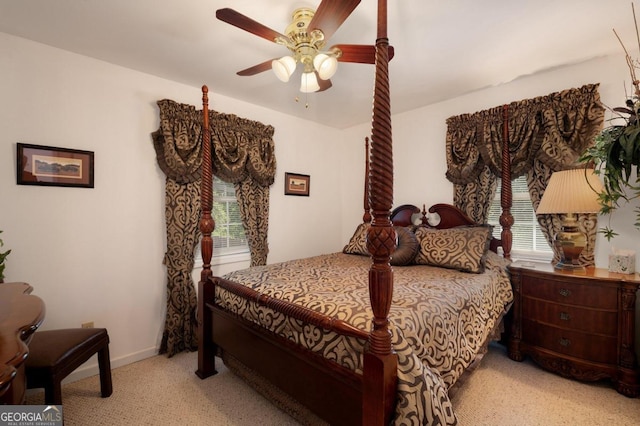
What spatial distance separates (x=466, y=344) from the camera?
162 cm

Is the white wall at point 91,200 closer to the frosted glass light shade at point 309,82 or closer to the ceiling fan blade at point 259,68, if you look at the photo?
the ceiling fan blade at point 259,68

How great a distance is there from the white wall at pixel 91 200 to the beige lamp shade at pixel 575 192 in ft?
10.5

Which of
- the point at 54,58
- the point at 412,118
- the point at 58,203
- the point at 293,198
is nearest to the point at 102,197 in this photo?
the point at 58,203

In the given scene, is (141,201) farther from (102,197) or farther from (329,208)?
(329,208)

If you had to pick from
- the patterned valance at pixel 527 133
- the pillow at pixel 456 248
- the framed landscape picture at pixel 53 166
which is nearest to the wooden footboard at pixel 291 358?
the framed landscape picture at pixel 53 166

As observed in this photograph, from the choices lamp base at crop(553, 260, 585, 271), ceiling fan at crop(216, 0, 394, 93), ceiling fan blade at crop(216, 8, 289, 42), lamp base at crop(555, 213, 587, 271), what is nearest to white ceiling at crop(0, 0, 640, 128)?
ceiling fan at crop(216, 0, 394, 93)

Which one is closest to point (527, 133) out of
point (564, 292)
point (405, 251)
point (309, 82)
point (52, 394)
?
point (564, 292)

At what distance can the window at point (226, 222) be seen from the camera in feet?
10.3

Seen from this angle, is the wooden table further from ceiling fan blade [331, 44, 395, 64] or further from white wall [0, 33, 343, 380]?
ceiling fan blade [331, 44, 395, 64]

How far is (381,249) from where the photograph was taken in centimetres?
104

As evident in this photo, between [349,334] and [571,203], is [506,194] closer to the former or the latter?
[571,203]

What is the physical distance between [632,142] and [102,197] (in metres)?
3.49

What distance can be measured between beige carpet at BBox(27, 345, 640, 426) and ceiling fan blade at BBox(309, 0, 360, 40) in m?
2.33

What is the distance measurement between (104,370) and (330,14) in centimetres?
267
